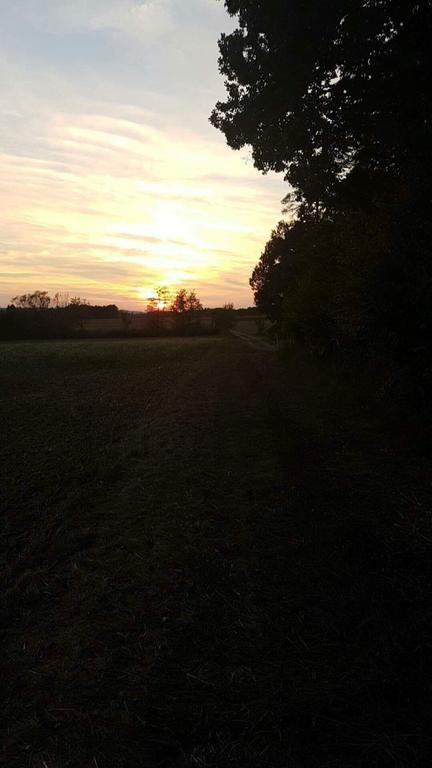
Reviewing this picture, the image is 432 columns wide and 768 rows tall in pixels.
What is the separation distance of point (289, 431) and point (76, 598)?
25.5 feet

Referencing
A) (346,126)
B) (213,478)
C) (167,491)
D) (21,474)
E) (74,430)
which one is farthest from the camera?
(74,430)

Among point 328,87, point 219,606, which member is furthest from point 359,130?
point 219,606

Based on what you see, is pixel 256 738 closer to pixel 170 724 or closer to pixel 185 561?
pixel 170 724

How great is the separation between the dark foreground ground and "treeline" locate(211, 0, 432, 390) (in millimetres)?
3295

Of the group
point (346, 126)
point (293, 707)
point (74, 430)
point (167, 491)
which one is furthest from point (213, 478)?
point (346, 126)

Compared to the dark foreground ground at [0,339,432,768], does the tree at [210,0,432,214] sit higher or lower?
higher

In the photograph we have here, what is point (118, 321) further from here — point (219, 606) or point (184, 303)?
point (219, 606)

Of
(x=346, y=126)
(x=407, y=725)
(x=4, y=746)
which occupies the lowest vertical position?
(x=4, y=746)

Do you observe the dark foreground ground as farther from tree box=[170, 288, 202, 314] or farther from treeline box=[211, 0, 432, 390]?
tree box=[170, 288, 202, 314]

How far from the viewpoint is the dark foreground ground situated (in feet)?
10.3

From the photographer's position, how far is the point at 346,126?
36.7ft

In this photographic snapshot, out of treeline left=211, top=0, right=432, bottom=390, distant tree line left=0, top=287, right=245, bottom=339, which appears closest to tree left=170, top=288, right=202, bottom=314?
distant tree line left=0, top=287, right=245, bottom=339

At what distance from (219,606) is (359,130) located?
1150 centimetres

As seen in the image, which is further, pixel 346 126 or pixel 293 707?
pixel 346 126
